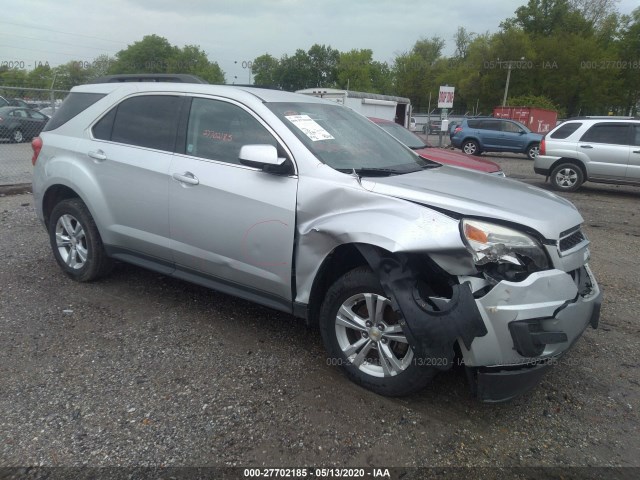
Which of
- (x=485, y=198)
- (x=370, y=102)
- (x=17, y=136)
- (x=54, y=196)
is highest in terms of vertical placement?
(x=370, y=102)

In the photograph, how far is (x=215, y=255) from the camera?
3598 millimetres

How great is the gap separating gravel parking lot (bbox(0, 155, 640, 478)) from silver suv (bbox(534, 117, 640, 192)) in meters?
7.98

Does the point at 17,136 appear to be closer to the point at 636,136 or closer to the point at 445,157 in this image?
the point at 445,157

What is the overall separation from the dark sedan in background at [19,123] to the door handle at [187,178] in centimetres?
1389

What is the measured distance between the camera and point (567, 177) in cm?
1178

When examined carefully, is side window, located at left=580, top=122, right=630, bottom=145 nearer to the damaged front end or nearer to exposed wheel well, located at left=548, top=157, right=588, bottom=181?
exposed wheel well, located at left=548, top=157, right=588, bottom=181

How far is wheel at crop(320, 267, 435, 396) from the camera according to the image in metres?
2.91

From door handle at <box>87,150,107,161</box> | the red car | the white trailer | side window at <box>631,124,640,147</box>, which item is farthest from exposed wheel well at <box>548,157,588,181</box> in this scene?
door handle at <box>87,150,107,161</box>

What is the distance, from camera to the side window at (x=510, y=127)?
20844 mm

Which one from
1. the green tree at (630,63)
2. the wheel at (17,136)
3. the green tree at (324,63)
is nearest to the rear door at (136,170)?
the wheel at (17,136)

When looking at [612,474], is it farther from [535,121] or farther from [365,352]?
[535,121]

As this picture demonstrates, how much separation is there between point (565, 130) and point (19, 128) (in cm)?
1633

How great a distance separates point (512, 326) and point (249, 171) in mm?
1943

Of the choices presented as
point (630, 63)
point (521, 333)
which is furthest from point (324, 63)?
point (521, 333)
